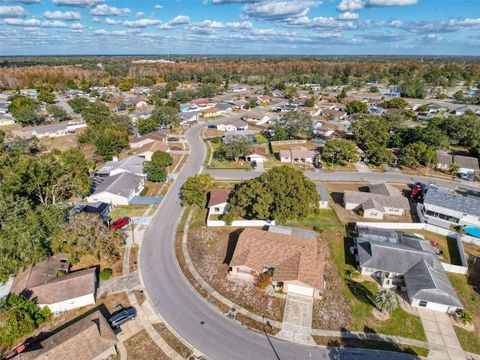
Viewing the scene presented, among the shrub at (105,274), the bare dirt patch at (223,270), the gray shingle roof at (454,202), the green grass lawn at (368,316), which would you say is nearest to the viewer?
the green grass lawn at (368,316)

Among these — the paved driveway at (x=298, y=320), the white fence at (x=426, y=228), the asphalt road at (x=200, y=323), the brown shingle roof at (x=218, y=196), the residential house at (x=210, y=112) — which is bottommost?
the asphalt road at (x=200, y=323)

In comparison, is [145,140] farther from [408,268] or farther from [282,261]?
[408,268]

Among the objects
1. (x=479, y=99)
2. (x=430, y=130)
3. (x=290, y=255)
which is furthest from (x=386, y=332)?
(x=479, y=99)

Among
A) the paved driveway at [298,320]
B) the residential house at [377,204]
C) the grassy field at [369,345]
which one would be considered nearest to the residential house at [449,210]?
the residential house at [377,204]

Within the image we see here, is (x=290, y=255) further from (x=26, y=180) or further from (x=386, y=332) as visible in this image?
(x=26, y=180)

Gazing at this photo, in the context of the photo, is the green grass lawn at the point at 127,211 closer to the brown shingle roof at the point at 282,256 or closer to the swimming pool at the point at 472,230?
the brown shingle roof at the point at 282,256

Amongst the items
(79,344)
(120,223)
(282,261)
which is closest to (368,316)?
(282,261)

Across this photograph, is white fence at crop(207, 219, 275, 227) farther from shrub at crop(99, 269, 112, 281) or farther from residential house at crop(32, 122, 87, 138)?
residential house at crop(32, 122, 87, 138)

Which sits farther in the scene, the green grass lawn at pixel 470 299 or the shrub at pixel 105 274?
the shrub at pixel 105 274
